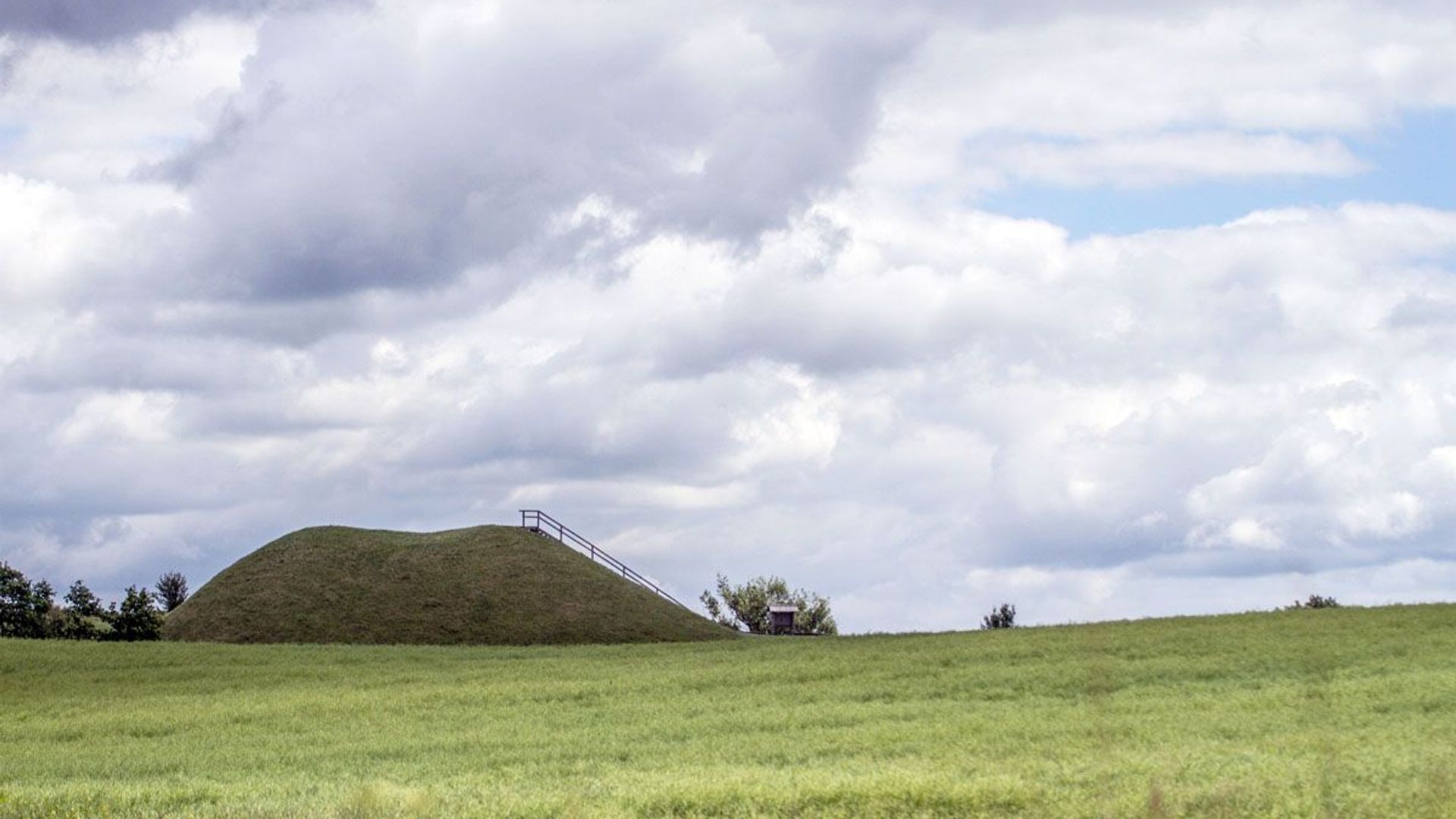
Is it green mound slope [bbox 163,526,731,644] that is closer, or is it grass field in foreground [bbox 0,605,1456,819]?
grass field in foreground [bbox 0,605,1456,819]

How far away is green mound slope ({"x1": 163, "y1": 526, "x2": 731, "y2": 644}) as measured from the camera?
6350cm

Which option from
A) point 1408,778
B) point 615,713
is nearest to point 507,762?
point 615,713

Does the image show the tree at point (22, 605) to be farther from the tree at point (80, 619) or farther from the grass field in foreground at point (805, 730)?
the grass field in foreground at point (805, 730)

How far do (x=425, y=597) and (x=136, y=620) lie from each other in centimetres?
1218

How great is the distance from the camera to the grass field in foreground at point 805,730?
16.5 meters

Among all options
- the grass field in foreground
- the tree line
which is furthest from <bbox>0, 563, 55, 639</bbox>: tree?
the grass field in foreground

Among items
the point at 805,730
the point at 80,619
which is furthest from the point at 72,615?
the point at 805,730

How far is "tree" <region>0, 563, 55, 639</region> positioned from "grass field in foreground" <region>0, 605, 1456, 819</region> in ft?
64.5

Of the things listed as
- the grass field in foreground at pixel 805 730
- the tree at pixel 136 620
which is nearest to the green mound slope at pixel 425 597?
the tree at pixel 136 620

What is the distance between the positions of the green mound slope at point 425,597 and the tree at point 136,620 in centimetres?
251

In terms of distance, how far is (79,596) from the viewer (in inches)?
2478

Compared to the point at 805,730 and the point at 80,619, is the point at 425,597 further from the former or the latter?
the point at 805,730

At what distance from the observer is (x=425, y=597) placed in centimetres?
Answer: 6694

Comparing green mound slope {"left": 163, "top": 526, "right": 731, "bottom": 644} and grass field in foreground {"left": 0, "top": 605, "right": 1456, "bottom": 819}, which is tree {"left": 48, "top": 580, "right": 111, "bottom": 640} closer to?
green mound slope {"left": 163, "top": 526, "right": 731, "bottom": 644}
